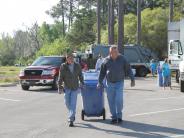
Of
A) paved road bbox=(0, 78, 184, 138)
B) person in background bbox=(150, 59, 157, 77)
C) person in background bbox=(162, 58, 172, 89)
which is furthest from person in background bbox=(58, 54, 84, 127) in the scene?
person in background bbox=(150, 59, 157, 77)

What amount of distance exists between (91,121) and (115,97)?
1023 mm

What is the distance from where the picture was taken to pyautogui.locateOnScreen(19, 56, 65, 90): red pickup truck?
27219 millimetres

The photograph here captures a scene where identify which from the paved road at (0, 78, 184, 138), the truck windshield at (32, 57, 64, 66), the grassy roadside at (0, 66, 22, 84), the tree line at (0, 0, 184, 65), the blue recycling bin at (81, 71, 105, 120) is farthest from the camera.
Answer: the tree line at (0, 0, 184, 65)

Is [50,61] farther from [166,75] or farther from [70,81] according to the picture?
[70,81]

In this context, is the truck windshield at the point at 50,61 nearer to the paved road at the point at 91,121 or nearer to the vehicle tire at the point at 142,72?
the paved road at the point at 91,121

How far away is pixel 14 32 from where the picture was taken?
17150 centimetres

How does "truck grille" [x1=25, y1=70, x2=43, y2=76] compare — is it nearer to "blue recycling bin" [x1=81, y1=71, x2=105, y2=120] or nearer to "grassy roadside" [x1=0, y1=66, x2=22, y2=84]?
"grassy roadside" [x1=0, y1=66, x2=22, y2=84]

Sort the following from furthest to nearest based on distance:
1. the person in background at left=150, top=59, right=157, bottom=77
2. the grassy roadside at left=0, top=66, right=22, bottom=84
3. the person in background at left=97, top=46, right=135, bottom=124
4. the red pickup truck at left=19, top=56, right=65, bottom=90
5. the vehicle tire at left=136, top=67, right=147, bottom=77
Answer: the vehicle tire at left=136, top=67, right=147, bottom=77
the person in background at left=150, top=59, right=157, bottom=77
the grassy roadside at left=0, top=66, right=22, bottom=84
the red pickup truck at left=19, top=56, right=65, bottom=90
the person in background at left=97, top=46, right=135, bottom=124

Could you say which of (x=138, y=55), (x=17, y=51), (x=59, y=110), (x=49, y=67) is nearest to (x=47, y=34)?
(x=17, y=51)

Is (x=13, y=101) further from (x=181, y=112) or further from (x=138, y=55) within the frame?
(x=138, y=55)

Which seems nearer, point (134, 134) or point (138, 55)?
point (134, 134)

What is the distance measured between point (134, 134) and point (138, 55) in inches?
1386

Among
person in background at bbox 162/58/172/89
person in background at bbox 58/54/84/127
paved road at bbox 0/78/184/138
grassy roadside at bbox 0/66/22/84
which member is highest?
person in background at bbox 58/54/84/127

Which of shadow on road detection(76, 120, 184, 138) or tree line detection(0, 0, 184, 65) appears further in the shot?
tree line detection(0, 0, 184, 65)
